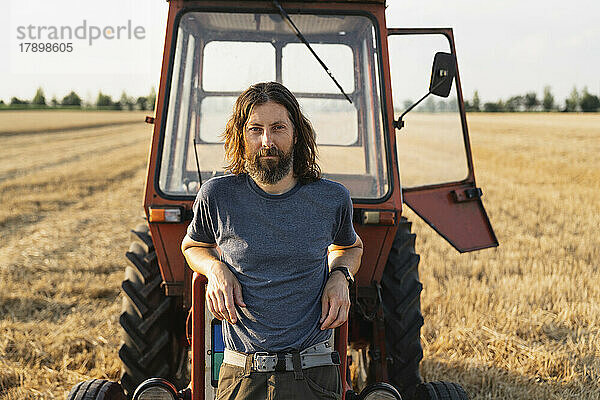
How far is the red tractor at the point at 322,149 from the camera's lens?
3.21m

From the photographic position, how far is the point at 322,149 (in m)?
3.56

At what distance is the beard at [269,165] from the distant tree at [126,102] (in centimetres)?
5931

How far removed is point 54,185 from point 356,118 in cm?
1231

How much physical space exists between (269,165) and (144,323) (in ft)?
5.04

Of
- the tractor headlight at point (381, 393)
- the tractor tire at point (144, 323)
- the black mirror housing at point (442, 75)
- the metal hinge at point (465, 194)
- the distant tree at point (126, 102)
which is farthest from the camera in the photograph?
the distant tree at point (126, 102)

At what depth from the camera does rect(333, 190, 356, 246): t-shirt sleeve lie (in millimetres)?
2430

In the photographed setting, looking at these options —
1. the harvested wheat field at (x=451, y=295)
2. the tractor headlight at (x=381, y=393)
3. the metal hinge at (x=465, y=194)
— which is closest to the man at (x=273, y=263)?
the tractor headlight at (x=381, y=393)

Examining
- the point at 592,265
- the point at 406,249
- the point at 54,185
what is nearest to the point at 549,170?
the point at 592,265

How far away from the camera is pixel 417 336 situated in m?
3.47

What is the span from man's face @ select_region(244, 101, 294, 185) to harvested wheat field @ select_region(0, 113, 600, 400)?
2.40 m

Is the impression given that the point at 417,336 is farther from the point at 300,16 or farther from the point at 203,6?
the point at 203,6

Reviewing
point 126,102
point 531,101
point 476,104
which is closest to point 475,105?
point 476,104

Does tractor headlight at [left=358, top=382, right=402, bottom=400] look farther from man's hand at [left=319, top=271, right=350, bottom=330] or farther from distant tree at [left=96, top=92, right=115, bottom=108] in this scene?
distant tree at [left=96, top=92, right=115, bottom=108]

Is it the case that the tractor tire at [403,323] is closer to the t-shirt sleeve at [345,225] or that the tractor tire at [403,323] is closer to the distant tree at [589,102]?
the t-shirt sleeve at [345,225]
